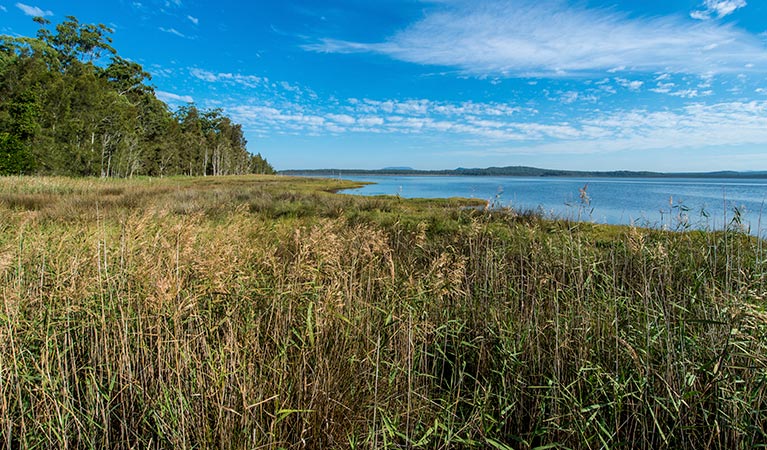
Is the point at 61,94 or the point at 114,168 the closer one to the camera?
the point at 61,94

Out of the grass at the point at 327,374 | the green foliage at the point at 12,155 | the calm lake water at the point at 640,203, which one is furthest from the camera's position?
the green foliage at the point at 12,155

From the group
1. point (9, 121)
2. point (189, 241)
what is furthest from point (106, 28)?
point (189, 241)

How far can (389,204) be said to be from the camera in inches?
709

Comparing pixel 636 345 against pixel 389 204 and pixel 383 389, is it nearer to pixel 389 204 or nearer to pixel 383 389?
pixel 383 389

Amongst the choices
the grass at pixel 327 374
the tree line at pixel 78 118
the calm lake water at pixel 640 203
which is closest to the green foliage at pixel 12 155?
the tree line at pixel 78 118

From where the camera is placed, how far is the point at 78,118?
35.4 meters

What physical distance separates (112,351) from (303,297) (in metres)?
1.55

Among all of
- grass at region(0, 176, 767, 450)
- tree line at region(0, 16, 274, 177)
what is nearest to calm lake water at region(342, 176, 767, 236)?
grass at region(0, 176, 767, 450)

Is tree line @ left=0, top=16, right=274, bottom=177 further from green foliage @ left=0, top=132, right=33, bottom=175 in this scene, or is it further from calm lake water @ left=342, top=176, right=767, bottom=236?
calm lake water @ left=342, top=176, right=767, bottom=236

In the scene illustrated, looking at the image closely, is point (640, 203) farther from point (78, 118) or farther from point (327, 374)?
point (78, 118)

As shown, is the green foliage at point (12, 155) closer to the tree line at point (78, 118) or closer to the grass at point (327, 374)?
the tree line at point (78, 118)

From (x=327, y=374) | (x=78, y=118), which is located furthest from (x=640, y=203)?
(x=78, y=118)

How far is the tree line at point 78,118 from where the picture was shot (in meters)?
31.0

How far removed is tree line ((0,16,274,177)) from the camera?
30969 mm
